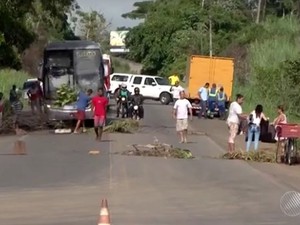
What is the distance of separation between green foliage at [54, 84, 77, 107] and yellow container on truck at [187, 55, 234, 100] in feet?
41.1

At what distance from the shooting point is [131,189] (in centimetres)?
1766

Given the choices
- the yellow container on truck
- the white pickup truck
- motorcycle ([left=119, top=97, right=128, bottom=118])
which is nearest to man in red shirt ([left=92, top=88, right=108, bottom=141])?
motorcycle ([left=119, top=97, right=128, bottom=118])

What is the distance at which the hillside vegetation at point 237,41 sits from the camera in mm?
44938

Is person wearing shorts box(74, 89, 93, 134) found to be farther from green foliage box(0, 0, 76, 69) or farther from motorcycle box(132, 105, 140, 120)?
motorcycle box(132, 105, 140, 120)

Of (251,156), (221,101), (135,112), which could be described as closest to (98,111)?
(251,156)

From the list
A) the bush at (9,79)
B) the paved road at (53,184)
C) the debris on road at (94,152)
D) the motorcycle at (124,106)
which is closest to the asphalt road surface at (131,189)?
the paved road at (53,184)

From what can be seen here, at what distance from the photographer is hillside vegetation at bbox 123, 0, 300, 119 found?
44938 mm

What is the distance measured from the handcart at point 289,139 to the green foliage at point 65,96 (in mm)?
12823

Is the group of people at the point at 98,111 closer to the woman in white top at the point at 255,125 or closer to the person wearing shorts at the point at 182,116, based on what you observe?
the person wearing shorts at the point at 182,116

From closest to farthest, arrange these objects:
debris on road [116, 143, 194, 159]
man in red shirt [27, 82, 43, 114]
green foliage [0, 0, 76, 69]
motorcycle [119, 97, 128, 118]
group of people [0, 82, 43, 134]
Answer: debris on road [116, 143, 194, 159]
group of people [0, 82, 43, 134]
green foliage [0, 0, 76, 69]
motorcycle [119, 97, 128, 118]
man in red shirt [27, 82, 43, 114]

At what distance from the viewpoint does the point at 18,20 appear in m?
39.7

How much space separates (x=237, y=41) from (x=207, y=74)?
2220 centimetres

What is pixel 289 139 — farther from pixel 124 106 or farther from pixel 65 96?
pixel 124 106

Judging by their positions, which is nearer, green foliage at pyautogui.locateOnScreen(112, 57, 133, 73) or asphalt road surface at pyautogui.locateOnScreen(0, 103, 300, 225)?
asphalt road surface at pyautogui.locateOnScreen(0, 103, 300, 225)
